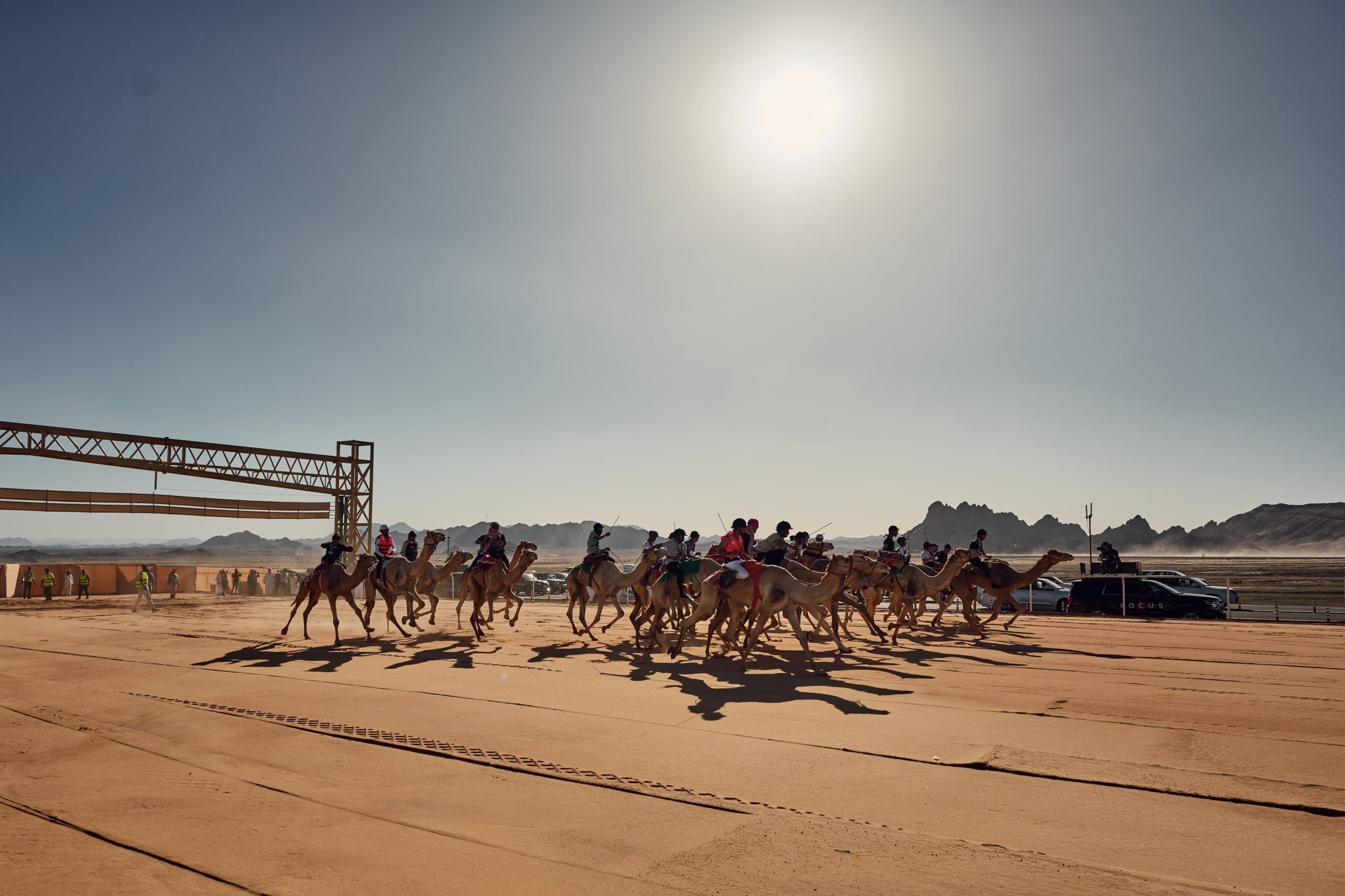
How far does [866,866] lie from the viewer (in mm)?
5246

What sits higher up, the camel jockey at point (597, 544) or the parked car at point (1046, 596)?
the camel jockey at point (597, 544)

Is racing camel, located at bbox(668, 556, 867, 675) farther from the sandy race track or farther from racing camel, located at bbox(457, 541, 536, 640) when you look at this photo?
racing camel, located at bbox(457, 541, 536, 640)

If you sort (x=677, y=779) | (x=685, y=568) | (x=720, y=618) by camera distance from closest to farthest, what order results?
(x=677, y=779) < (x=720, y=618) < (x=685, y=568)

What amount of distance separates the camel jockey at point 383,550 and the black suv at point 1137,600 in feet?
75.5

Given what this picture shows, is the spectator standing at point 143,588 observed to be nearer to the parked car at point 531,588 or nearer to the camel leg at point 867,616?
the parked car at point 531,588

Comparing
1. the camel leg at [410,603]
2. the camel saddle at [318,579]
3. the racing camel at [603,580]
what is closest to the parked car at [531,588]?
the camel leg at [410,603]

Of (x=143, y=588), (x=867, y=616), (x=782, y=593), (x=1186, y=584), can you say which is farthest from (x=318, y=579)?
(x=1186, y=584)

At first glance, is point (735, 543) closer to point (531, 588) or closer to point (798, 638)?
point (798, 638)

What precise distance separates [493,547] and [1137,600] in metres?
21.2

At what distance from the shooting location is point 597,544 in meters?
19.7

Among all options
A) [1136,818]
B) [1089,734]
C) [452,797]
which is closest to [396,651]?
[452,797]

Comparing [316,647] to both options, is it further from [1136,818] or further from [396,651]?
[1136,818]

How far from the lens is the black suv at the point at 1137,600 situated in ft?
83.1

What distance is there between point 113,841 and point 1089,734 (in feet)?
30.4
